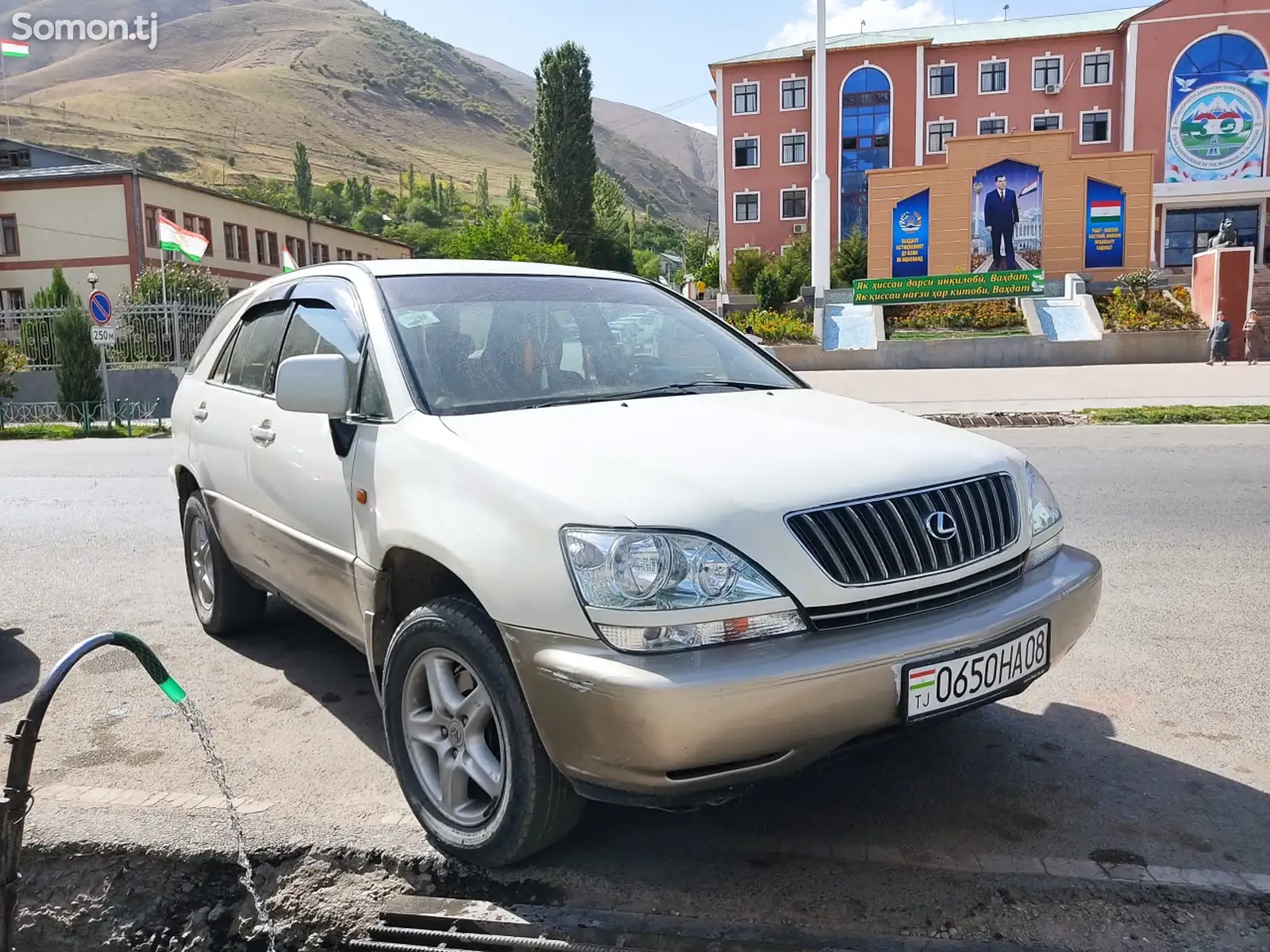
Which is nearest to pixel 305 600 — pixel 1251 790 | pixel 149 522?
pixel 1251 790

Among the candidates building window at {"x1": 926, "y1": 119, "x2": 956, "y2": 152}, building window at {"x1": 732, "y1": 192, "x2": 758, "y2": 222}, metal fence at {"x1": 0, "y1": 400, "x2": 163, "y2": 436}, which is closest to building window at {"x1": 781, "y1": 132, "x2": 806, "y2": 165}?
building window at {"x1": 732, "y1": 192, "x2": 758, "y2": 222}

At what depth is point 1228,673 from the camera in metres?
4.37

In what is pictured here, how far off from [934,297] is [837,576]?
2965 centimetres

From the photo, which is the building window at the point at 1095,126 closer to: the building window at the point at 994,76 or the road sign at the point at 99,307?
the building window at the point at 994,76

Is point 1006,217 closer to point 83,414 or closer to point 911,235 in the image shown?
point 911,235

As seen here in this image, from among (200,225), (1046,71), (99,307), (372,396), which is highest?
(1046,71)

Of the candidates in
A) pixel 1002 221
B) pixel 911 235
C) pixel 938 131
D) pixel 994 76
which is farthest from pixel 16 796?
pixel 994 76

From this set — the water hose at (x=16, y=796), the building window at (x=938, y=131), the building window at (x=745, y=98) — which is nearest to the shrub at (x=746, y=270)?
the building window at (x=745, y=98)

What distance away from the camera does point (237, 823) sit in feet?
10.7

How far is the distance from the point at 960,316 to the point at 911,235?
26.2 feet

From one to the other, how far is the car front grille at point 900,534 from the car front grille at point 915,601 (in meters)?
0.05

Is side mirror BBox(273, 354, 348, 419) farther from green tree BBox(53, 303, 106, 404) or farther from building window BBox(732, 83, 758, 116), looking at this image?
building window BBox(732, 83, 758, 116)

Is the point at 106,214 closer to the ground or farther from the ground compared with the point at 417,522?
farther from the ground

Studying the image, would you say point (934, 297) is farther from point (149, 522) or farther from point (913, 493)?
point (913, 493)
